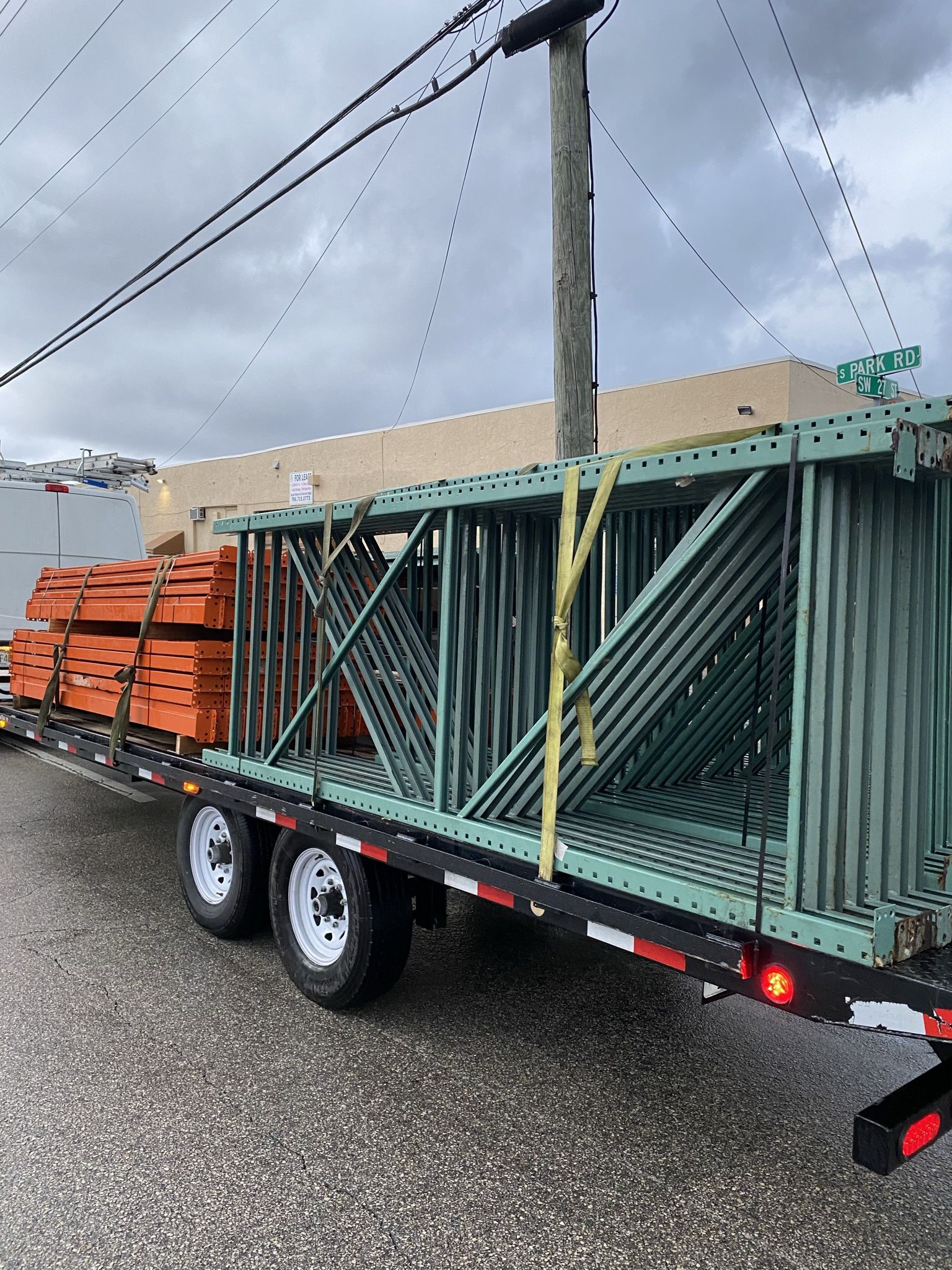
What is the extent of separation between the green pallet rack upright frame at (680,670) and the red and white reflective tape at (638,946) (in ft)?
0.56

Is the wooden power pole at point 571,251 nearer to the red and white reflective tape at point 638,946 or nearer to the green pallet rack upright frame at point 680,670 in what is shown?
the green pallet rack upright frame at point 680,670

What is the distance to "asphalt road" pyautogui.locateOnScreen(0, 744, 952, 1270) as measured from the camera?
9.31 feet

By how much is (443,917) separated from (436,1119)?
40.4 inches

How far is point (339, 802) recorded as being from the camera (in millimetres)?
4242

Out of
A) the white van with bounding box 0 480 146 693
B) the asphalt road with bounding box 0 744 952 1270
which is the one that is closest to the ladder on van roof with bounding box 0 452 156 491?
the white van with bounding box 0 480 146 693

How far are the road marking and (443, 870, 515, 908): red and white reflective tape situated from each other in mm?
6214

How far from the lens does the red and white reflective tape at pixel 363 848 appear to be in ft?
12.9

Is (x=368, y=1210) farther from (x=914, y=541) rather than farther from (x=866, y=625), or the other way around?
(x=914, y=541)

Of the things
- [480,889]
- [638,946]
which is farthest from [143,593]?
[638,946]

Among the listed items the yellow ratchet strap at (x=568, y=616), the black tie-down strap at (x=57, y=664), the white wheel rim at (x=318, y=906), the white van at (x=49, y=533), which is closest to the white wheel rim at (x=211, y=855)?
the white wheel rim at (x=318, y=906)

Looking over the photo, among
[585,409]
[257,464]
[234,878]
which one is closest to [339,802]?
[234,878]

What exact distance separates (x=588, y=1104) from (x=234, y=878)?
2.35 meters

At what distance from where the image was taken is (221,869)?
5449mm

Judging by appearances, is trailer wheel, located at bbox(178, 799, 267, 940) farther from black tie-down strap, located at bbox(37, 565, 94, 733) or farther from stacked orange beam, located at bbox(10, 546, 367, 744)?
black tie-down strap, located at bbox(37, 565, 94, 733)
